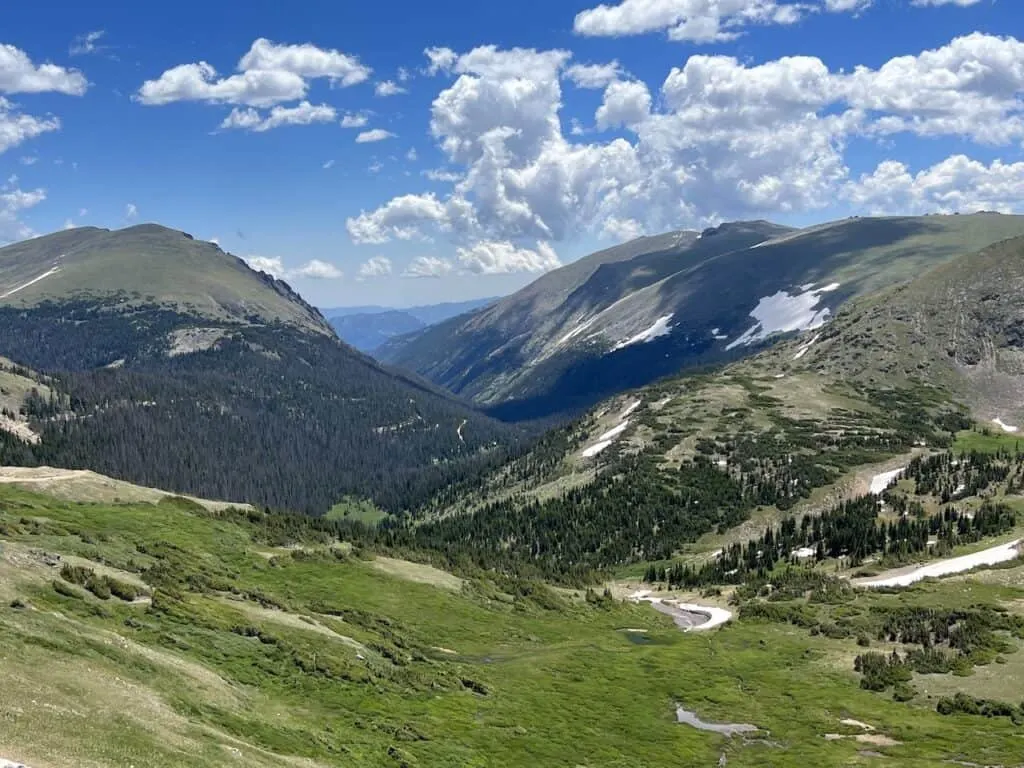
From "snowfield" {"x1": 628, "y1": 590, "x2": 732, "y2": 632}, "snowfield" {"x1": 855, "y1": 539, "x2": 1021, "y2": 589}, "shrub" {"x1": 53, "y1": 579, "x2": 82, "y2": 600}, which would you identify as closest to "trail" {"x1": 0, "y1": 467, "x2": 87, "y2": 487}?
"shrub" {"x1": 53, "y1": 579, "x2": 82, "y2": 600}

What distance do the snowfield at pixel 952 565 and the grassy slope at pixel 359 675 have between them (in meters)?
21.9

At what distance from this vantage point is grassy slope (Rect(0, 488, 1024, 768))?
43.0 metres

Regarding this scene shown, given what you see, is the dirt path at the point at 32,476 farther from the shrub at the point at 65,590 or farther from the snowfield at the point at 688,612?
the snowfield at the point at 688,612

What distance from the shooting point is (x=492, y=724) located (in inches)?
2643

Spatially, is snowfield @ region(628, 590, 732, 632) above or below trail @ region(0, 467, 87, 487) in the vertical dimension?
below

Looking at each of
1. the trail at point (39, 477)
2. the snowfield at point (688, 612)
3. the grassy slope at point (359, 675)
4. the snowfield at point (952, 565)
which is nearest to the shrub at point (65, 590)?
the grassy slope at point (359, 675)

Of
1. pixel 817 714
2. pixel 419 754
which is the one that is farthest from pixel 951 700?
pixel 419 754

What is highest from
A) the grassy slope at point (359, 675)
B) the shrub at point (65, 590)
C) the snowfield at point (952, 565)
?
the shrub at point (65, 590)

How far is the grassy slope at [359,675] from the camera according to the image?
43000mm

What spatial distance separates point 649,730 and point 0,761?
59264mm

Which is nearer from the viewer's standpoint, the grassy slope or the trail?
the grassy slope

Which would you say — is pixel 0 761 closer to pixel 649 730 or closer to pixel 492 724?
pixel 492 724

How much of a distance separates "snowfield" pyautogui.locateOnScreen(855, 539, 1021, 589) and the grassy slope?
864 inches

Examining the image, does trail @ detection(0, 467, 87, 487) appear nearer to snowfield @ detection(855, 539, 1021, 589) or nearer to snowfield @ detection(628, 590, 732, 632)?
snowfield @ detection(628, 590, 732, 632)
